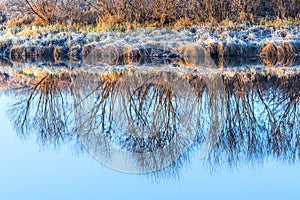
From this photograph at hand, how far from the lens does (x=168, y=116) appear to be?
6.24 metres

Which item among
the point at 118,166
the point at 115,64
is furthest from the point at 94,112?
the point at 115,64

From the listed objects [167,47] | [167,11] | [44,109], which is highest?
[167,11]

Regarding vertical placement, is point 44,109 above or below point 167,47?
below

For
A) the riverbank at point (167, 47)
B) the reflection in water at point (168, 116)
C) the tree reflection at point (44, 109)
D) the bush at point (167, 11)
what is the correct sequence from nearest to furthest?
the reflection in water at point (168, 116)
the tree reflection at point (44, 109)
the riverbank at point (167, 47)
the bush at point (167, 11)

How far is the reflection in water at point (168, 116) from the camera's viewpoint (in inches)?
188

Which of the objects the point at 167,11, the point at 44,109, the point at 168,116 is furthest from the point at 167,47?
the point at 168,116

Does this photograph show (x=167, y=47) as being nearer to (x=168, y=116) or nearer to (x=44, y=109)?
(x=44, y=109)

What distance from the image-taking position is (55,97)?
7.57 m

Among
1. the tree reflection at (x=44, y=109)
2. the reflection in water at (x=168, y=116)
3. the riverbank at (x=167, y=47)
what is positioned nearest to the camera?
the reflection in water at (x=168, y=116)

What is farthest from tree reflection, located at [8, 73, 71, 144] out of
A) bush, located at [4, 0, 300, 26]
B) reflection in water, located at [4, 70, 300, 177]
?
bush, located at [4, 0, 300, 26]

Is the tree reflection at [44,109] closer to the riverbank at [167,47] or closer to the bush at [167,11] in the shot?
the riverbank at [167,47]

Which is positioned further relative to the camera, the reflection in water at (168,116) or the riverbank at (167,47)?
the riverbank at (167,47)

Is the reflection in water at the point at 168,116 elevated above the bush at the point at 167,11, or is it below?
below

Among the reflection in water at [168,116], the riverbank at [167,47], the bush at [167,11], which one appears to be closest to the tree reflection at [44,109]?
the reflection in water at [168,116]
